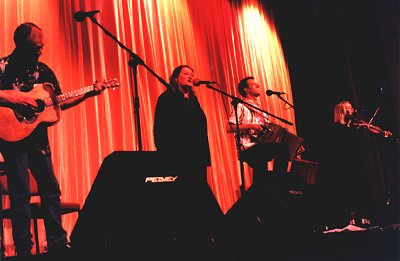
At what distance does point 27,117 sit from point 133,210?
4.06 feet

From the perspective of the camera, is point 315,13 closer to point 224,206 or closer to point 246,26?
point 246,26

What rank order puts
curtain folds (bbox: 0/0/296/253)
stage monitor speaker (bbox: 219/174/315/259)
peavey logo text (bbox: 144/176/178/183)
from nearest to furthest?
peavey logo text (bbox: 144/176/178/183) < stage monitor speaker (bbox: 219/174/315/259) < curtain folds (bbox: 0/0/296/253)

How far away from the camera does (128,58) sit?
18.0 feet

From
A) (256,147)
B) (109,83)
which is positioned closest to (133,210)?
(109,83)

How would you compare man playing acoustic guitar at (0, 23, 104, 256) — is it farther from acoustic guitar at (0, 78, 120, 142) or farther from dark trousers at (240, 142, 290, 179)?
dark trousers at (240, 142, 290, 179)

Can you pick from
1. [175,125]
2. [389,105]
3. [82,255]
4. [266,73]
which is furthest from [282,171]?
[389,105]

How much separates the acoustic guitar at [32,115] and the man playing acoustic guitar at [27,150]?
10 millimetres

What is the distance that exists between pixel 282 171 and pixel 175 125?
5.09ft

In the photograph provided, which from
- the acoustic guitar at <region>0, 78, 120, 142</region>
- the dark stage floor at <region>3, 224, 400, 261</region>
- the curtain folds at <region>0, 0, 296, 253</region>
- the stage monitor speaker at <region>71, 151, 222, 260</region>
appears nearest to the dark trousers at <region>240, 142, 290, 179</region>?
the curtain folds at <region>0, 0, 296, 253</region>

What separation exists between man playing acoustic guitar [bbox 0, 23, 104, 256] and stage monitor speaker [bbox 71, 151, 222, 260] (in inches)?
30.5

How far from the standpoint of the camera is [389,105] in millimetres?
8383

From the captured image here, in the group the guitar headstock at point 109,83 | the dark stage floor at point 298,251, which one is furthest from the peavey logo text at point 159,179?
the guitar headstock at point 109,83

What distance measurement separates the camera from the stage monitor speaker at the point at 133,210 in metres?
2.37

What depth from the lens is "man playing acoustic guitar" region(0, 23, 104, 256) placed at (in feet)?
10.3
